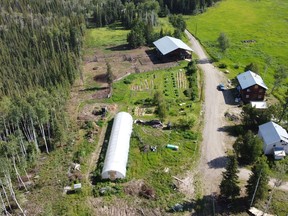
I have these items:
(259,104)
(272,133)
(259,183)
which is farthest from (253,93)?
(259,183)

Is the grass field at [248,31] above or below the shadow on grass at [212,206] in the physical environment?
above

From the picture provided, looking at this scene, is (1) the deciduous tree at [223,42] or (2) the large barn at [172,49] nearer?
(2) the large barn at [172,49]

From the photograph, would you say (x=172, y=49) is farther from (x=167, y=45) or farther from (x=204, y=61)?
(x=204, y=61)

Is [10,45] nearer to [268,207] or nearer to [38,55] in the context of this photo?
[38,55]

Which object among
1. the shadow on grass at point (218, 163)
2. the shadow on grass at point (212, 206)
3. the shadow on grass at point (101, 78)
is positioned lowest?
the shadow on grass at point (212, 206)

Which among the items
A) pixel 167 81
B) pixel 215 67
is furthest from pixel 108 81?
pixel 215 67

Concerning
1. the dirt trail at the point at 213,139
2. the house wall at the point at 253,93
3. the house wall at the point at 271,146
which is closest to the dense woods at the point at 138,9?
the dirt trail at the point at 213,139

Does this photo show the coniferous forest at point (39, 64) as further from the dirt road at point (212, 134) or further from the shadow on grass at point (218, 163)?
the shadow on grass at point (218, 163)
